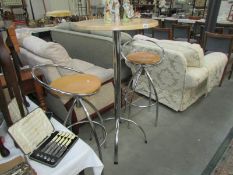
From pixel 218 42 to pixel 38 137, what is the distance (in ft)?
10.1

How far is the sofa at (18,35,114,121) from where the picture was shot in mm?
1856

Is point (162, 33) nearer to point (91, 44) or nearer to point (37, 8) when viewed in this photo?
point (91, 44)

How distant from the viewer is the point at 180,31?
4.06m

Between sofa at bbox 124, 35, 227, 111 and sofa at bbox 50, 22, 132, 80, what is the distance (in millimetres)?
278

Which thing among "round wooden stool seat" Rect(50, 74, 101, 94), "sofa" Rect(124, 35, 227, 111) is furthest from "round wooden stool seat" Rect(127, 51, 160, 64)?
"round wooden stool seat" Rect(50, 74, 101, 94)

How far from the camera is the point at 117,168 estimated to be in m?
1.66

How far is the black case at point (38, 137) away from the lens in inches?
33.8

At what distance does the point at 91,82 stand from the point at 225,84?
265 centimetres

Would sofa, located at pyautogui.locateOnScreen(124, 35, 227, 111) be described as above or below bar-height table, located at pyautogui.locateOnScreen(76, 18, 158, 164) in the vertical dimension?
below

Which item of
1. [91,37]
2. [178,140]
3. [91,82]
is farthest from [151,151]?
[91,37]

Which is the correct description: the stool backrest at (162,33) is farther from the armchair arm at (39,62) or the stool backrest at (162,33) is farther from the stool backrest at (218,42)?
the armchair arm at (39,62)

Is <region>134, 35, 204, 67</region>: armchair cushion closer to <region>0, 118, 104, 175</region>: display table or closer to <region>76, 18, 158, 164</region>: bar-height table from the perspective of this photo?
<region>76, 18, 158, 164</region>: bar-height table

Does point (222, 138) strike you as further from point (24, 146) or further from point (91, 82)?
point (24, 146)

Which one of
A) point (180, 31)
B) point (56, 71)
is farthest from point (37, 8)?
point (56, 71)
